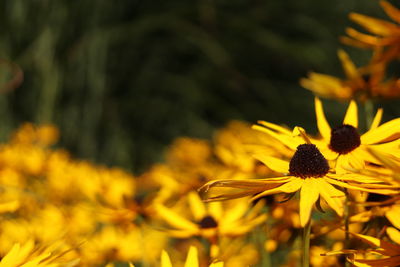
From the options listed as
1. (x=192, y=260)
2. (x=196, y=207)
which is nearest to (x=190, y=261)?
(x=192, y=260)

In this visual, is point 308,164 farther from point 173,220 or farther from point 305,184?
point 173,220

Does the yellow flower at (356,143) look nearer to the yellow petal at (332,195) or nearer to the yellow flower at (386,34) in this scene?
the yellow petal at (332,195)

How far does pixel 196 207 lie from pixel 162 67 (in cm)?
337

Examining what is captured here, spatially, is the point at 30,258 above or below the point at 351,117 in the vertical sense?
below

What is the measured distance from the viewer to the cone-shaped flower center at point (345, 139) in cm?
85

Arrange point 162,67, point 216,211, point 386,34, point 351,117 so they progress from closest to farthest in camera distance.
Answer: point 351,117, point 216,211, point 386,34, point 162,67

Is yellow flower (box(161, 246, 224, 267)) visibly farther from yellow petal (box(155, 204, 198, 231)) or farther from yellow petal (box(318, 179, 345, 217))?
yellow petal (box(155, 204, 198, 231))

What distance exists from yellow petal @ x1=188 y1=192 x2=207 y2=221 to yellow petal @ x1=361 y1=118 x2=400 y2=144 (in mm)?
385

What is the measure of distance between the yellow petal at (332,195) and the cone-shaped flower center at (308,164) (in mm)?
17

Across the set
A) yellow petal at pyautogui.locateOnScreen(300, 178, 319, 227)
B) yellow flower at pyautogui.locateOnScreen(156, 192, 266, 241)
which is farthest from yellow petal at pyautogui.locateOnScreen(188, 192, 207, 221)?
yellow petal at pyautogui.locateOnScreen(300, 178, 319, 227)

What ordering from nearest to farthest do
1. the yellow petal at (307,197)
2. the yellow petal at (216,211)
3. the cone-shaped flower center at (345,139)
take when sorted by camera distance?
the yellow petal at (307,197)
the cone-shaped flower center at (345,139)
the yellow petal at (216,211)

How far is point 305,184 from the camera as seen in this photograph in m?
0.71

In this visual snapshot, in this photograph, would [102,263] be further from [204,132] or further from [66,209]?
[204,132]

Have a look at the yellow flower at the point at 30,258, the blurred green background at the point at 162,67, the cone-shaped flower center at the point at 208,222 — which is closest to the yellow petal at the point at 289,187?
the yellow flower at the point at 30,258
